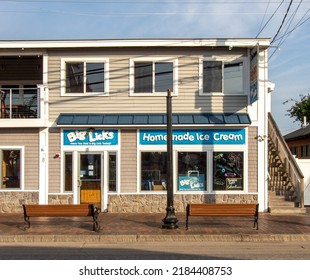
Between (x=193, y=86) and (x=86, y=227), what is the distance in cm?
685

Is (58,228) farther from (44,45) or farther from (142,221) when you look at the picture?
(44,45)

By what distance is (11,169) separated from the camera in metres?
16.0

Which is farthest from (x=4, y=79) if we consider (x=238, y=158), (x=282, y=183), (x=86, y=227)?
(x=282, y=183)

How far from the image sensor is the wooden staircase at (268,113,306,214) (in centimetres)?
1576

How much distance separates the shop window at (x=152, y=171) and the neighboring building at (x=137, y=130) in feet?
0.13

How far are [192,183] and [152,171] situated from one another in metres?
1.59

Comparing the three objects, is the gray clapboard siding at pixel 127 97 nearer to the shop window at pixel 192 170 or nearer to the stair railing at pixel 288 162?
the shop window at pixel 192 170

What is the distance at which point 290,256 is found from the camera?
8773mm

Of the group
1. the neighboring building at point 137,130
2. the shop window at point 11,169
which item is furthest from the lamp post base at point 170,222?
the shop window at point 11,169

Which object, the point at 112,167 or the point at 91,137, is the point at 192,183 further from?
the point at 91,137

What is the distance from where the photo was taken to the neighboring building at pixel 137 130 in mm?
15711

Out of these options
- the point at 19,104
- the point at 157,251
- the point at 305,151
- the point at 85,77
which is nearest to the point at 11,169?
the point at 19,104

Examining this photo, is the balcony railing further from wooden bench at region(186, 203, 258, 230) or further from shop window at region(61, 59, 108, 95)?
wooden bench at region(186, 203, 258, 230)

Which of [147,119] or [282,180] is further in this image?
[282,180]
